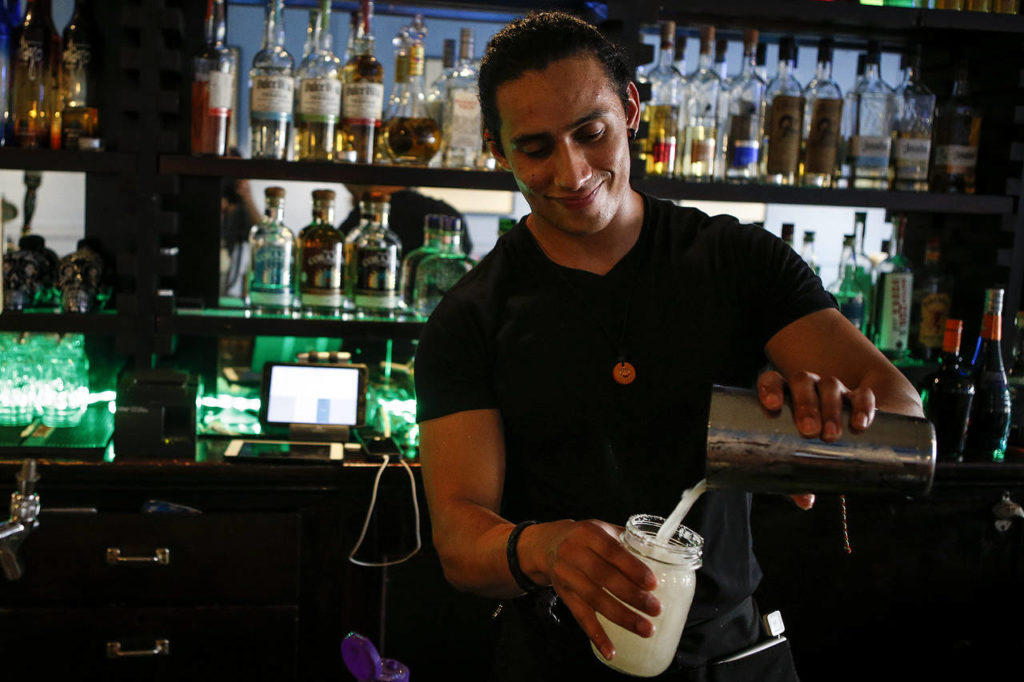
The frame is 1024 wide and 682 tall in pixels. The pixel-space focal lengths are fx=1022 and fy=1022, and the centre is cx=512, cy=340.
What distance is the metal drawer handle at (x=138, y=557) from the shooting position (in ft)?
6.12

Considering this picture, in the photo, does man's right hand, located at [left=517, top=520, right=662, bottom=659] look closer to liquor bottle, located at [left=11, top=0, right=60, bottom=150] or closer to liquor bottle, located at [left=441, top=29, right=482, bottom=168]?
liquor bottle, located at [left=441, top=29, right=482, bottom=168]

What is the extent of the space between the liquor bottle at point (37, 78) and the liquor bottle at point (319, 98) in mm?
494

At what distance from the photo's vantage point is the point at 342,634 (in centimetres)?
199

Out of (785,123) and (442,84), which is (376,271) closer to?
(442,84)

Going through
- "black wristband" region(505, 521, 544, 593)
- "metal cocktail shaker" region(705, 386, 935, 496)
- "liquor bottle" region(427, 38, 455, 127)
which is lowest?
"black wristband" region(505, 521, 544, 593)

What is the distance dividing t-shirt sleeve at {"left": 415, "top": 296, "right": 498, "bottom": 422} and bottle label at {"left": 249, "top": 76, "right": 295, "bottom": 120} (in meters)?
0.89

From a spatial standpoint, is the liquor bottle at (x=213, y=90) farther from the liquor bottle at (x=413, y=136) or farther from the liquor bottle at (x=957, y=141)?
the liquor bottle at (x=957, y=141)

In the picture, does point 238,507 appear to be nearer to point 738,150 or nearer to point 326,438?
point 326,438

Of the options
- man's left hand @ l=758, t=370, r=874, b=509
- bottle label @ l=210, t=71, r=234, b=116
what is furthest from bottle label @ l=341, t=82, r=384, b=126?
man's left hand @ l=758, t=370, r=874, b=509

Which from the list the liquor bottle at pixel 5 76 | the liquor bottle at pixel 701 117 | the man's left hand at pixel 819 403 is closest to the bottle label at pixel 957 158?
the liquor bottle at pixel 701 117

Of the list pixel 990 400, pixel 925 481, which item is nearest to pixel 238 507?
pixel 925 481

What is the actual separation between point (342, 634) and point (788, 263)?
1.15m

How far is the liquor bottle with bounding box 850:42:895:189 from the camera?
232cm

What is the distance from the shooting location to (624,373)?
1.32 m
